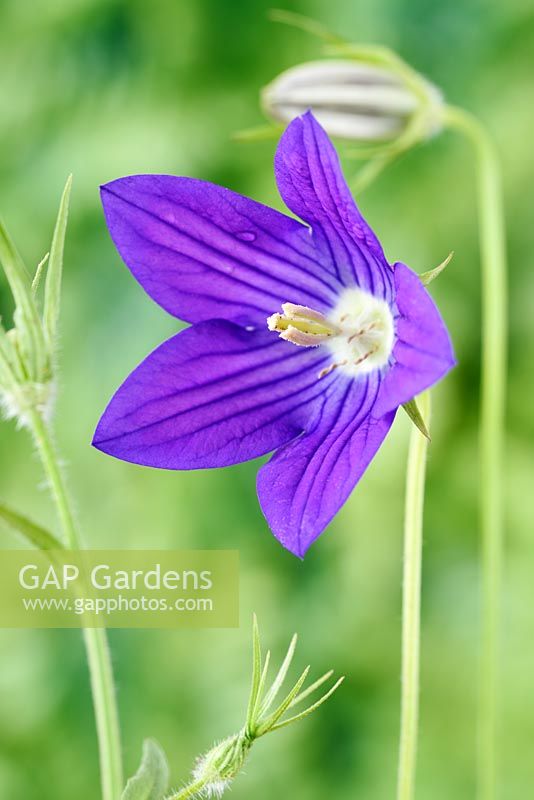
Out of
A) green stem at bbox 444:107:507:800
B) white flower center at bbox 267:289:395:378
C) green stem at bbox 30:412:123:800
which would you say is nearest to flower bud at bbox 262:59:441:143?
green stem at bbox 444:107:507:800

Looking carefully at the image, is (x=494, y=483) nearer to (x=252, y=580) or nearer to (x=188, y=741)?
(x=252, y=580)

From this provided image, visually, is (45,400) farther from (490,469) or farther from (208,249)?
(490,469)

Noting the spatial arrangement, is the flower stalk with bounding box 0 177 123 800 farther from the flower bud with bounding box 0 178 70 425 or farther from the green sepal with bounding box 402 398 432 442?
the green sepal with bounding box 402 398 432 442

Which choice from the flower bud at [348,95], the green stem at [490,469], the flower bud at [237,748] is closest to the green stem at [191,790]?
the flower bud at [237,748]

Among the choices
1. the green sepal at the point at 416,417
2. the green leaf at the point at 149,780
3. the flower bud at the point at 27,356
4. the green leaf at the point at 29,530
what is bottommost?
the green leaf at the point at 149,780

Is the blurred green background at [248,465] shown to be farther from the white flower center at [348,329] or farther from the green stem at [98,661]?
the green stem at [98,661]

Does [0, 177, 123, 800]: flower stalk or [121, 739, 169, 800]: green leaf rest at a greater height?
[0, 177, 123, 800]: flower stalk
